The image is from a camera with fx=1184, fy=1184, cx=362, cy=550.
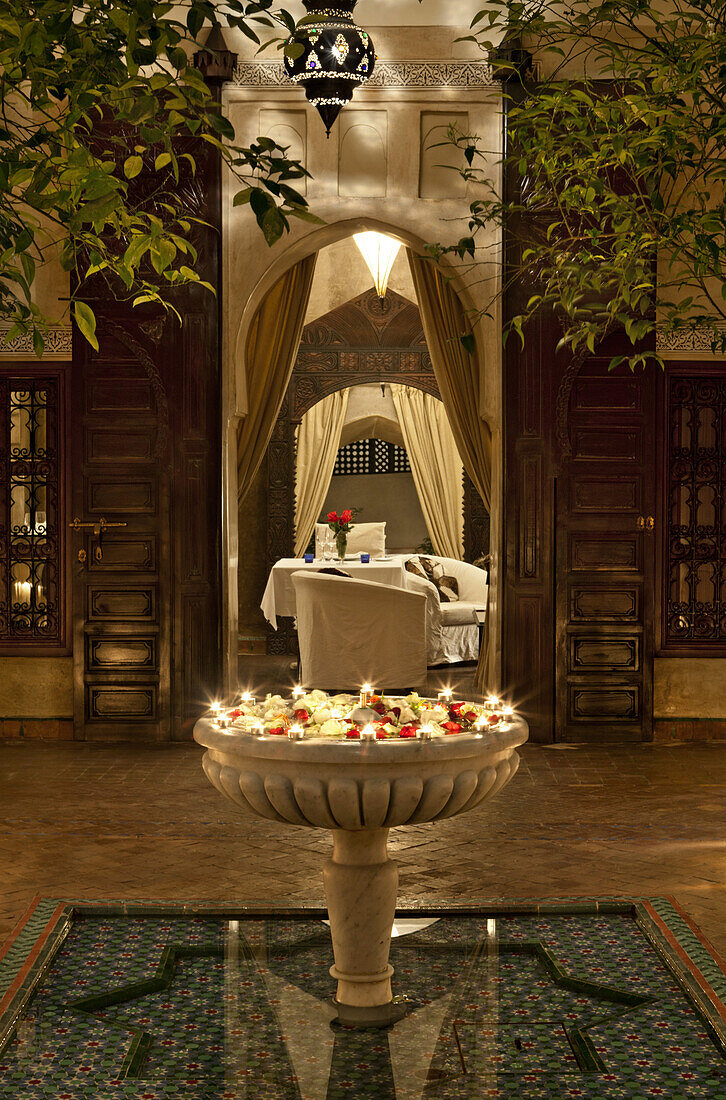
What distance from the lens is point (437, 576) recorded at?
1138cm

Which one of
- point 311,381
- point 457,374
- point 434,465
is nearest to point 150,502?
point 457,374

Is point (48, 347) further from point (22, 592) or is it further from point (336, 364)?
point (336, 364)

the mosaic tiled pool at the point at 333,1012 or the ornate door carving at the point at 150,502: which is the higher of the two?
the ornate door carving at the point at 150,502

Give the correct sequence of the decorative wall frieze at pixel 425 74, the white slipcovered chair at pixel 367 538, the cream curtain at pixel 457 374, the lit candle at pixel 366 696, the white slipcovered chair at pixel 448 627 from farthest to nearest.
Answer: the white slipcovered chair at pixel 367 538 < the white slipcovered chair at pixel 448 627 < the cream curtain at pixel 457 374 < the decorative wall frieze at pixel 425 74 < the lit candle at pixel 366 696

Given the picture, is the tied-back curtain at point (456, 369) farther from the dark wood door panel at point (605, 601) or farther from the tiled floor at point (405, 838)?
the tiled floor at point (405, 838)

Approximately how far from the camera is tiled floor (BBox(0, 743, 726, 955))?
4562mm

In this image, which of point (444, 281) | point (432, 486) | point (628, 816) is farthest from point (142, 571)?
point (432, 486)

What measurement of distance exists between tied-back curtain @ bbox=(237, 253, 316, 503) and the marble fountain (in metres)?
4.57

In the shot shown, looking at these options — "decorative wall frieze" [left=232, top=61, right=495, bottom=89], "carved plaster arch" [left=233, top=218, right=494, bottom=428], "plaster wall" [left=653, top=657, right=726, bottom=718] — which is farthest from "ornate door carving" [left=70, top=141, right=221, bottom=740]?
"plaster wall" [left=653, top=657, right=726, bottom=718]

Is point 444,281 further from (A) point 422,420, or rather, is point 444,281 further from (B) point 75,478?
(A) point 422,420

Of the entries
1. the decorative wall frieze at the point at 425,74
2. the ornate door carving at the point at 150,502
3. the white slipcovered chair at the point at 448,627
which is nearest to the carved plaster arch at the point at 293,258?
the ornate door carving at the point at 150,502

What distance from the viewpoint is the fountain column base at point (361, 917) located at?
3.47 metres

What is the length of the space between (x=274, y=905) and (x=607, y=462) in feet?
13.1

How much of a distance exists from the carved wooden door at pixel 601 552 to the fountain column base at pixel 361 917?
13.1 ft
